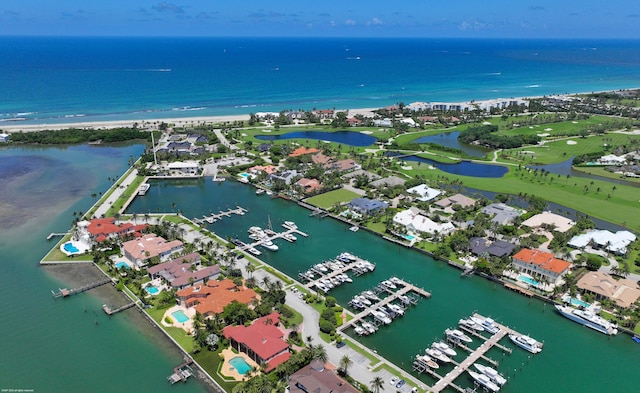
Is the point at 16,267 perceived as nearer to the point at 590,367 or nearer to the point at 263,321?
the point at 263,321

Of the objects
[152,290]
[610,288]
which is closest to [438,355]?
[610,288]

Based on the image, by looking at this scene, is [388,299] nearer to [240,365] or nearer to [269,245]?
[240,365]

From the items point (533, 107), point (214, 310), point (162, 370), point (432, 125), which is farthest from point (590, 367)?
point (533, 107)

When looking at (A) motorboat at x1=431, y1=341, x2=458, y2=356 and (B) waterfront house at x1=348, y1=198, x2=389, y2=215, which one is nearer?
(A) motorboat at x1=431, y1=341, x2=458, y2=356

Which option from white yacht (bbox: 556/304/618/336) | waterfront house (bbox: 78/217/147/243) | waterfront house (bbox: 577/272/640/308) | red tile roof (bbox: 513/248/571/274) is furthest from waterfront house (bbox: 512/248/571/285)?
waterfront house (bbox: 78/217/147/243)

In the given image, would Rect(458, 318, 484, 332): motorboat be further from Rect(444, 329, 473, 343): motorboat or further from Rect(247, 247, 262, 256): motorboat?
Rect(247, 247, 262, 256): motorboat
